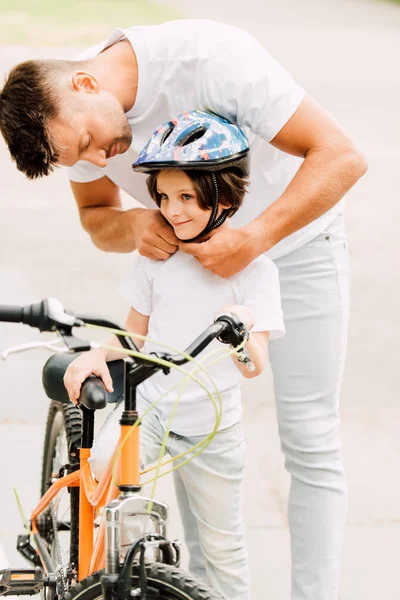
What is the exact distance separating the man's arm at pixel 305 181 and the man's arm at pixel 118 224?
0.24ft

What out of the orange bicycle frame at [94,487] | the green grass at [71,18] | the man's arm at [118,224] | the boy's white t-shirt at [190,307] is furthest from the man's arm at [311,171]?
the green grass at [71,18]

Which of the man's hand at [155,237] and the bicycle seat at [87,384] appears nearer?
the bicycle seat at [87,384]

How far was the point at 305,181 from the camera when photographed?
2.53 m

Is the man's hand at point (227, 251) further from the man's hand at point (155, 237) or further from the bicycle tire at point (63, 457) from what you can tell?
the bicycle tire at point (63, 457)

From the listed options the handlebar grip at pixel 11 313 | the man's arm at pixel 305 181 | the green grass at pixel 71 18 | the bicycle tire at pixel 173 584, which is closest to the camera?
the handlebar grip at pixel 11 313

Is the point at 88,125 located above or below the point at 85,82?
below

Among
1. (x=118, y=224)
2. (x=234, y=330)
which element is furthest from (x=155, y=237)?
(x=234, y=330)

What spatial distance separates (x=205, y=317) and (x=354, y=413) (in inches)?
98.3

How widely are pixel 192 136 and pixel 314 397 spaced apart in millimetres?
872

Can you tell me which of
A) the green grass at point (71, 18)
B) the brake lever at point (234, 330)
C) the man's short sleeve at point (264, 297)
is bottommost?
the brake lever at point (234, 330)

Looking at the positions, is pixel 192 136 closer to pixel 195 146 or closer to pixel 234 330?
pixel 195 146

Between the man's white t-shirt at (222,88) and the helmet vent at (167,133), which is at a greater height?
the man's white t-shirt at (222,88)

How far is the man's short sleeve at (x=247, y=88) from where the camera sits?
2.52 meters

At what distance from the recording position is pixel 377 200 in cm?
786
